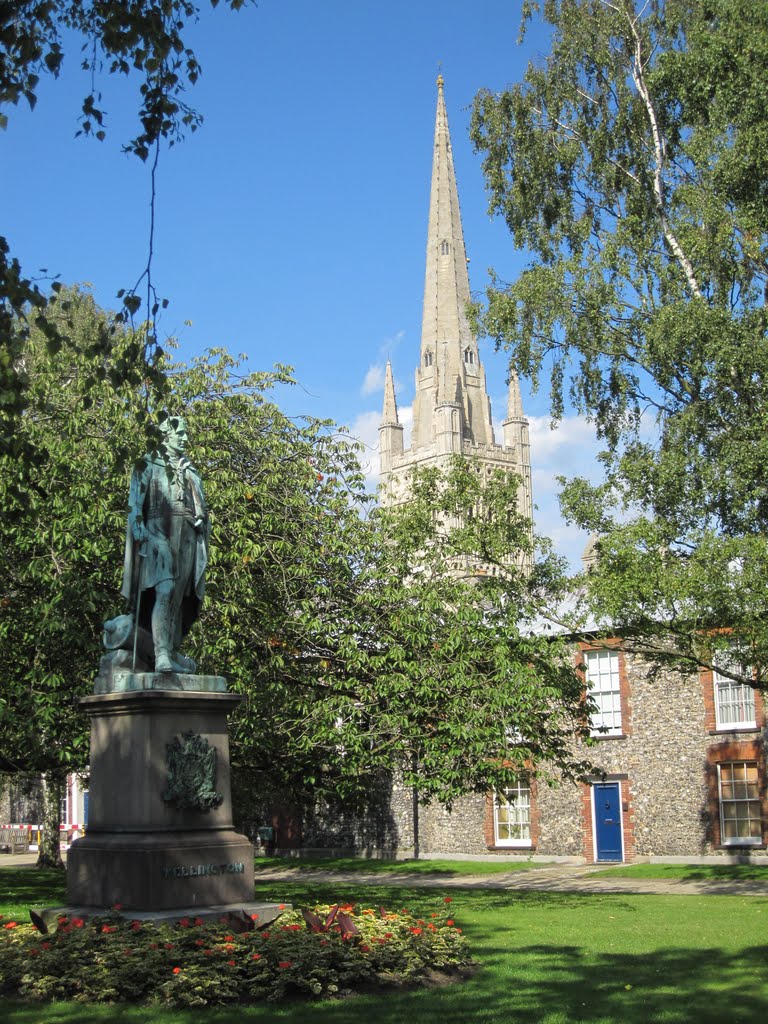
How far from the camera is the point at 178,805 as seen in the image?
36.3 feet

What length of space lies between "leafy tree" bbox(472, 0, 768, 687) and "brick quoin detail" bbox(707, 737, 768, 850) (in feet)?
24.5

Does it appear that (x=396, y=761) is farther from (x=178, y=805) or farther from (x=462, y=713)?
(x=178, y=805)

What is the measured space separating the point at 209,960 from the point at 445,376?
→ 3718 inches

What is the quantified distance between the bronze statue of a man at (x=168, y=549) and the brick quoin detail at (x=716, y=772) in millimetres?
21434

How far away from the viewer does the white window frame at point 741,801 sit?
97.8 ft

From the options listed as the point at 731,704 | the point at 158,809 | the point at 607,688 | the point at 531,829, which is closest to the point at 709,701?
the point at 731,704

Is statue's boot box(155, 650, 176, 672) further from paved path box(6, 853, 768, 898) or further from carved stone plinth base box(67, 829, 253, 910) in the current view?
paved path box(6, 853, 768, 898)

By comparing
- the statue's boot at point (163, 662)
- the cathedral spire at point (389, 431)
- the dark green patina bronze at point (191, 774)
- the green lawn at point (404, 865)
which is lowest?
the green lawn at point (404, 865)

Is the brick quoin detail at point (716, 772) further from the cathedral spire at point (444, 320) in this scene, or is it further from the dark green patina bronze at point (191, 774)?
the cathedral spire at point (444, 320)

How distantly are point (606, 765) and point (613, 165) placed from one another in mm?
15975

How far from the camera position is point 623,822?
105ft

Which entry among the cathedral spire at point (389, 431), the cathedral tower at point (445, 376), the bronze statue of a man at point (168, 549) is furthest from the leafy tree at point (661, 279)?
the cathedral spire at point (389, 431)

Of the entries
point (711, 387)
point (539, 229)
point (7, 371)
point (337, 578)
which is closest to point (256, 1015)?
point (7, 371)

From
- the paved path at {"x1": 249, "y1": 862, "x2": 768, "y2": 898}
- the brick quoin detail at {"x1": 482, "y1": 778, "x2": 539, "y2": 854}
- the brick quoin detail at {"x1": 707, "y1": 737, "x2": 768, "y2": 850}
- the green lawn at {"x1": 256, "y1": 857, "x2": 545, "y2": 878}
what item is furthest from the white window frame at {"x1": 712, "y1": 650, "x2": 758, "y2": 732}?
the green lawn at {"x1": 256, "y1": 857, "x2": 545, "y2": 878}
